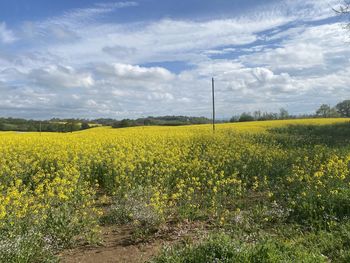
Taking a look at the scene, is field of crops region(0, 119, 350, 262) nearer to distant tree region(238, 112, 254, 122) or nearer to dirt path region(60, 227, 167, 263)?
dirt path region(60, 227, 167, 263)

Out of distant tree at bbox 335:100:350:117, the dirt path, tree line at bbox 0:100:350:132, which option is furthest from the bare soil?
distant tree at bbox 335:100:350:117

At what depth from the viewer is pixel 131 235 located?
7.47 m

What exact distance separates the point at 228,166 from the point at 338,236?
6164 millimetres

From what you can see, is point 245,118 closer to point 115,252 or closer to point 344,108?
point 344,108

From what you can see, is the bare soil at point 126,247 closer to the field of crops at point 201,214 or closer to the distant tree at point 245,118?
the field of crops at point 201,214

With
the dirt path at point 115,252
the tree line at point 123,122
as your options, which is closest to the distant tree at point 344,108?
the tree line at point 123,122

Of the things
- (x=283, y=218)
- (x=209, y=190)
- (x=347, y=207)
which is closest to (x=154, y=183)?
(x=209, y=190)

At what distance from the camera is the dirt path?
6325 millimetres

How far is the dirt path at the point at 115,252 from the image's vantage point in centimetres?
633

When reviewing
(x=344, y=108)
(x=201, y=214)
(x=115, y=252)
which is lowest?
(x=115, y=252)

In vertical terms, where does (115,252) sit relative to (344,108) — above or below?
below

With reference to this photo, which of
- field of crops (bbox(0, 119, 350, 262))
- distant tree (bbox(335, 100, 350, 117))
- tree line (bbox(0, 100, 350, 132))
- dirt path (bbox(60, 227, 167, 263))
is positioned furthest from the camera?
distant tree (bbox(335, 100, 350, 117))

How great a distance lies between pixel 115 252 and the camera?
6.67m

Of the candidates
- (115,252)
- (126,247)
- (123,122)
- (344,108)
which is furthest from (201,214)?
(344,108)
